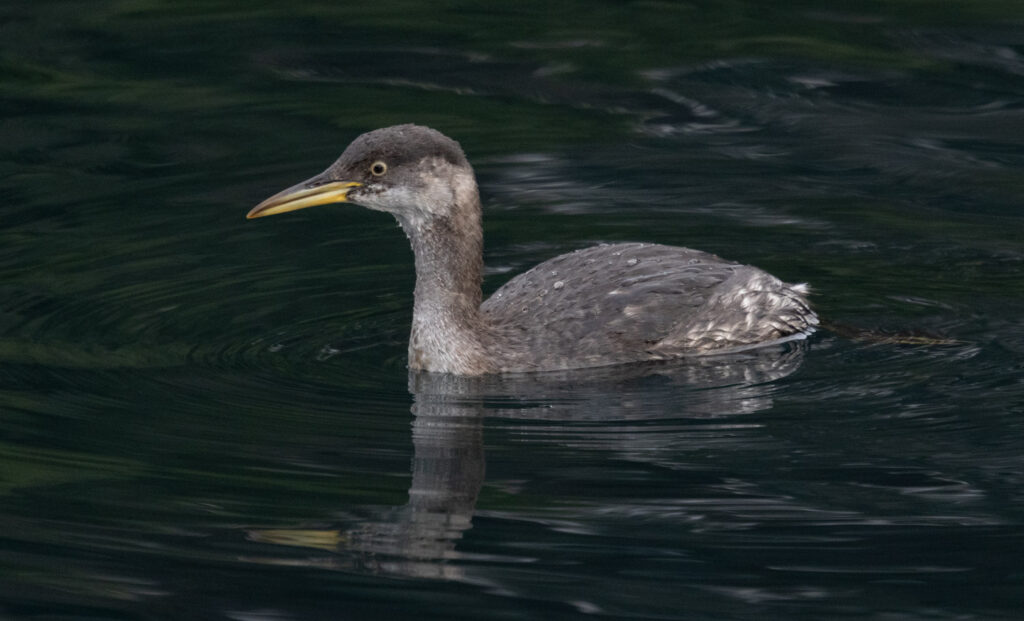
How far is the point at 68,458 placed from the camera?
8.09 m

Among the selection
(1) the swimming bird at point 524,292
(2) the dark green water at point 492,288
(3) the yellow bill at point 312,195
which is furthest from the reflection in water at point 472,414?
(3) the yellow bill at point 312,195

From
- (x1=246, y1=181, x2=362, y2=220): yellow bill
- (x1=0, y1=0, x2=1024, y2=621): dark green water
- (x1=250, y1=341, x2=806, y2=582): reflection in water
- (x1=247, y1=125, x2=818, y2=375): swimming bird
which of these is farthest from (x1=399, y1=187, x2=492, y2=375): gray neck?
(x1=246, y1=181, x2=362, y2=220): yellow bill

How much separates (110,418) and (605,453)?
2370 mm

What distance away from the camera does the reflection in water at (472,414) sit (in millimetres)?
7105

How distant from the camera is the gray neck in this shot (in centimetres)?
974

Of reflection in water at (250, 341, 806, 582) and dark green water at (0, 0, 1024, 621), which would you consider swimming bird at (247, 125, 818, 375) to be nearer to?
reflection in water at (250, 341, 806, 582)

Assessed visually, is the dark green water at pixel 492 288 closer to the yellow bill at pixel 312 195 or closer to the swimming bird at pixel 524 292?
the swimming bird at pixel 524 292

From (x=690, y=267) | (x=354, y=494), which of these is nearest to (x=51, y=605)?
(x=354, y=494)

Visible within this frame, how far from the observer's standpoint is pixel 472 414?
352 inches

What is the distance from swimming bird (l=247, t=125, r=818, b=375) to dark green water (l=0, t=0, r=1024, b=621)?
26cm

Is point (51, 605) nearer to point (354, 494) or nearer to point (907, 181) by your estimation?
point (354, 494)

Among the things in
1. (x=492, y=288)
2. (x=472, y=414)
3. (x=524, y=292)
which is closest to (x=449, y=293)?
(x=524, y=292)

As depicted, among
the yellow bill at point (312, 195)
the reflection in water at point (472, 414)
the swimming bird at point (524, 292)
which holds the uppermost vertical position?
the yellow bill at point (312, 195)

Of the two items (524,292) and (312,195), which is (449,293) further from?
(312,195)
